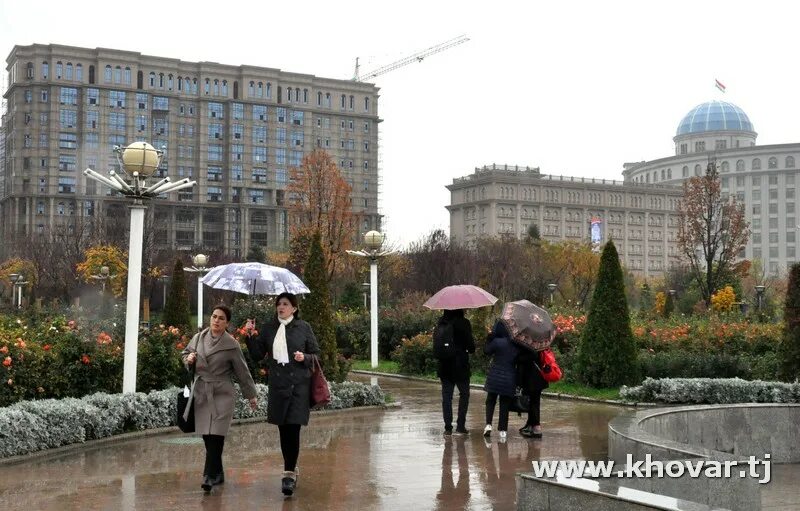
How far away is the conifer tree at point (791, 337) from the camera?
48.3ft

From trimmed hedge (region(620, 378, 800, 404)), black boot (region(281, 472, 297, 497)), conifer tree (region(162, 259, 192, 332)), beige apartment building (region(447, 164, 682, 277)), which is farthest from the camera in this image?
beige apartment building (region(447, 164, 682, 277))

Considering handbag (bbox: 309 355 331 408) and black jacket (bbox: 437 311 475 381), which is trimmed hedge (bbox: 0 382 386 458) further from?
handbag (bbox: 309 355 331 408)

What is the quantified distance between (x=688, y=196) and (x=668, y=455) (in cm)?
3290

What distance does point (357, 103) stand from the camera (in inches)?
5241

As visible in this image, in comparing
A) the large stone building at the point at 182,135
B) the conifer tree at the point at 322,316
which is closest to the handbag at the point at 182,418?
the conifer tree at the point at 322,316

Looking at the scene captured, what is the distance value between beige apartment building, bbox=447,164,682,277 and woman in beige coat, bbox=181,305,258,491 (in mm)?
120220

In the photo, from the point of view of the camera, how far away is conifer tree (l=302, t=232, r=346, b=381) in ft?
49.9

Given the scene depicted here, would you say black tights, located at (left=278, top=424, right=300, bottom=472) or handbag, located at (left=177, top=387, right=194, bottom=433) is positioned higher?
handbag, located at (left=177, top=387, right=194, bottom=433)

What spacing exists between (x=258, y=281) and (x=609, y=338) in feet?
29.7

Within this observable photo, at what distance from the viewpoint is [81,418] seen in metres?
10.9

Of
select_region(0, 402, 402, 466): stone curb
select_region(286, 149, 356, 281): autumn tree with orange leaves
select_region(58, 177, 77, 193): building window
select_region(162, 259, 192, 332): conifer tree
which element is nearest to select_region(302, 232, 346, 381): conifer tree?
select_region(0, 402, 402, 466): stone curb

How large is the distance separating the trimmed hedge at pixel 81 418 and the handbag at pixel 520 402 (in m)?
3.73

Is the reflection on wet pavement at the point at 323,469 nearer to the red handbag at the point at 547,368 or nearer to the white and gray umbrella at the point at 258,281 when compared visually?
the red handbag at the point at 547,368

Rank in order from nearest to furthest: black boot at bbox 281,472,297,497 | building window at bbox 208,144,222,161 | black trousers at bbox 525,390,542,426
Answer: black boot at bbox 281,472,297,497 → black trousers at bbox 525,390,542,426 → building window at bbox 208,144,222,161
